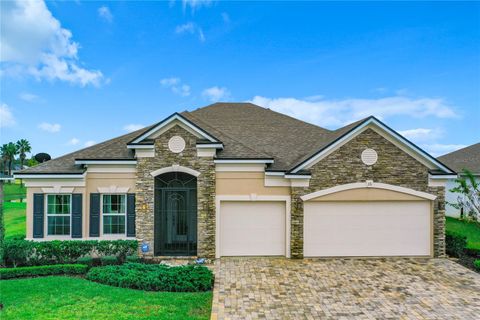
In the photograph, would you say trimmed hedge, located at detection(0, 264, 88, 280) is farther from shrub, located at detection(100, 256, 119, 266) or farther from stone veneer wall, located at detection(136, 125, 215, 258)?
stone veneer wall, located at detection(136, 125, 215, 258)

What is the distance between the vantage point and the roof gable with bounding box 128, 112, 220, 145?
11.8 meters

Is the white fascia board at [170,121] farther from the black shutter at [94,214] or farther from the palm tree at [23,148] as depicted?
the palm tree at [23,148]

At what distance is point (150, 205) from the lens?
1200 centimetres

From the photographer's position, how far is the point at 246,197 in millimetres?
12211

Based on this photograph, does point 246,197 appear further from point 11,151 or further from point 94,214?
point 11,151

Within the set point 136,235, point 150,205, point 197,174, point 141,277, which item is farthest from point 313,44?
point 141,277

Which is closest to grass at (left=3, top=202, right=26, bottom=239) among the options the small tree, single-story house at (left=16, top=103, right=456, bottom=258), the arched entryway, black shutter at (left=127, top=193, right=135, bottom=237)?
single-story house at (left=16, top=103, right=456, bottom=258)

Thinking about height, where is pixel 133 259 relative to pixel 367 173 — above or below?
below

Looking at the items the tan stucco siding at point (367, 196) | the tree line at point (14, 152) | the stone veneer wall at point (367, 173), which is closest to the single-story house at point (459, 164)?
the stone veneer wall at point (367, 173)

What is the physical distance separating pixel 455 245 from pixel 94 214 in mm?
15304

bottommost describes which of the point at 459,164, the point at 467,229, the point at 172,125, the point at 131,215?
the point at 467,229

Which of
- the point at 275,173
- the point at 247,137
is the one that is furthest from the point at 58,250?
the point at 247,137

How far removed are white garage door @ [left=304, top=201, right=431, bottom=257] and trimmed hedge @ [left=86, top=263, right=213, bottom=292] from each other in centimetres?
496

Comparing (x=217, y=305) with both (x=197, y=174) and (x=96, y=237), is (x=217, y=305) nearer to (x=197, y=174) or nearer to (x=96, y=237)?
(x=197, y=174)
